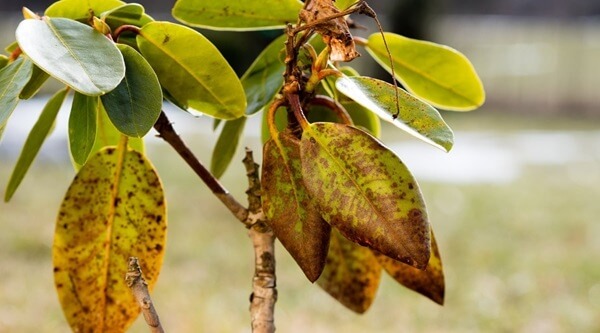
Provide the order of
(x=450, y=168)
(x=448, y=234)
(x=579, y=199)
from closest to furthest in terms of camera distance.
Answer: (x=448, y=234) < (x=579, y=199) < (x=450, y=168)

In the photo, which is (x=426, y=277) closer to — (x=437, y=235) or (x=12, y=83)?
(x=12, y=83)

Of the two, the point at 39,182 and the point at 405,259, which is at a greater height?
the point at 405,259

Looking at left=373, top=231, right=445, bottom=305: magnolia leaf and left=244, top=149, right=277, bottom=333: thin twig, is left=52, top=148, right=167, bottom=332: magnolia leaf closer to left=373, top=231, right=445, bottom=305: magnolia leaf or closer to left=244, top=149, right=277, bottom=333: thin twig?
left=244, top=149, right=277, bottom=333: thin twig

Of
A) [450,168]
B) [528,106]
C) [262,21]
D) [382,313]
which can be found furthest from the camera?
[528,106]

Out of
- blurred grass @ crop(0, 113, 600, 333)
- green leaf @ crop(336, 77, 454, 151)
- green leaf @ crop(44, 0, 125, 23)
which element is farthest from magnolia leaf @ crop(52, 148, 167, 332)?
blurred grass @ crop(0, 113, 600, 333)

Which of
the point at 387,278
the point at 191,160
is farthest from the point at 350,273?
the point at 387,278

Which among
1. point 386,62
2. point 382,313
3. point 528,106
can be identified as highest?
point 386,62

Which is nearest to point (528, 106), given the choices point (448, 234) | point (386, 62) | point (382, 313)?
point (448, 234)

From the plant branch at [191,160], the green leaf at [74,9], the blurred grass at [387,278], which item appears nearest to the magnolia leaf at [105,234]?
the plant branch at [191,160]

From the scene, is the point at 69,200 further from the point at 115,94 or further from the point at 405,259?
the point at 405,259
